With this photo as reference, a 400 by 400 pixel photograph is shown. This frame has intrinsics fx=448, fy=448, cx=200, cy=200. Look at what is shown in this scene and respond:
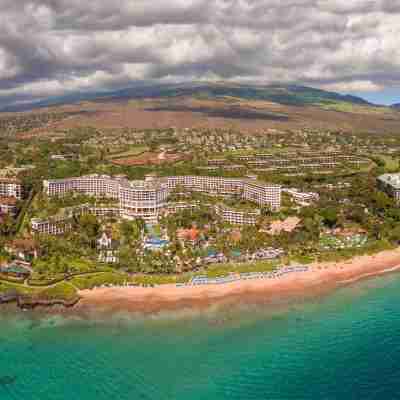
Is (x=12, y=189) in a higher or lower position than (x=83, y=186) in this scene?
lower

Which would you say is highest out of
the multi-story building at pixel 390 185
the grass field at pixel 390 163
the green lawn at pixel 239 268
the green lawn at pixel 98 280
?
the grass field at pixel 390 163

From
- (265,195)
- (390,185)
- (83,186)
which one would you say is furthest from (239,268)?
(390,185)

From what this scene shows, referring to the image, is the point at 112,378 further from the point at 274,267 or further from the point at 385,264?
the point at 385,264

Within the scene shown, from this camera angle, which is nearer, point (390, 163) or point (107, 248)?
point (107, 248)

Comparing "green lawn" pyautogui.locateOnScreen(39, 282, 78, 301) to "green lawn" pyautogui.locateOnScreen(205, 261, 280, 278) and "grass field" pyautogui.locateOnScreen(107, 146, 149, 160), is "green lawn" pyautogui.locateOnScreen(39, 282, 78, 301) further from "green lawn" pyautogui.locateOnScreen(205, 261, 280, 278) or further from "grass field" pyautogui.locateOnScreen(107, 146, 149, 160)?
"grass field" pyautogui.locateOnScreen(107, 146, 149, 160)

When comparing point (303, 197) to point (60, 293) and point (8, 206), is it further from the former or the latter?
point (8, 206)

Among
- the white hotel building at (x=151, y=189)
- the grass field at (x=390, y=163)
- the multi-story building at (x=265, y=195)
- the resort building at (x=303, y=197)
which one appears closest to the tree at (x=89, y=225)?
the white hotel building at (x=151, y=189)

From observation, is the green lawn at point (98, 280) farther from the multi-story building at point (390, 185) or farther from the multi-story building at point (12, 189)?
the multi-story building at point (390, 185)

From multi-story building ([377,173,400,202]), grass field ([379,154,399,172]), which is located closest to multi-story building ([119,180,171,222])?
multi-story building ([377,173,400,202])

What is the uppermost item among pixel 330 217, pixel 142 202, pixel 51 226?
pixel 142 202
